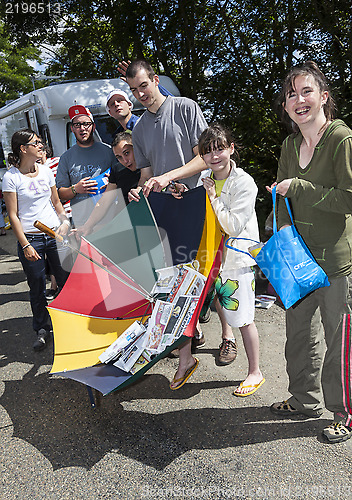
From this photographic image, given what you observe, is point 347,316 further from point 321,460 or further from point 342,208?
point 321,460

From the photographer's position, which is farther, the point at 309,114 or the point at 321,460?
the point at 321,460

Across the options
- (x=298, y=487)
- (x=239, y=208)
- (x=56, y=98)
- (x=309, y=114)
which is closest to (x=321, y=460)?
(x=298, y=487)

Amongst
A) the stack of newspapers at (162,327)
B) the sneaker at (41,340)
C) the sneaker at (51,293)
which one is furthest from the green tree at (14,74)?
the stack of newspapers at (162,327)

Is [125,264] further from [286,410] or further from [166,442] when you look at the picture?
[286,410]

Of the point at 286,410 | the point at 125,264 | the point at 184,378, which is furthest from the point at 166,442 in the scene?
the point at 125,264

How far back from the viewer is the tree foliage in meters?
7.00

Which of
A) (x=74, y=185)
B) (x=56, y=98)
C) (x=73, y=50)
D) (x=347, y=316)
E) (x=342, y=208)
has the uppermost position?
(x=73, y=50)

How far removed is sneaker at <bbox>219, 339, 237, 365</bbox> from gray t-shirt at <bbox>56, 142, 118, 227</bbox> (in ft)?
6.42

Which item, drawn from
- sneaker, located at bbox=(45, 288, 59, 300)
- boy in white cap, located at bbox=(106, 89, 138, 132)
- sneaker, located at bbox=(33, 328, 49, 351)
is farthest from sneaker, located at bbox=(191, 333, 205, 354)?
sneaker, located at bbox=(45, 288, 59, 300)

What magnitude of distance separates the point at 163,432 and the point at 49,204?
2.66 metres

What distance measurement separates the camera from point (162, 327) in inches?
123

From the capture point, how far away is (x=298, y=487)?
2564mm

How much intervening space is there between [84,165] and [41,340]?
1.89 m

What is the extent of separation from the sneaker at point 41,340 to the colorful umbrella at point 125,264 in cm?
144
